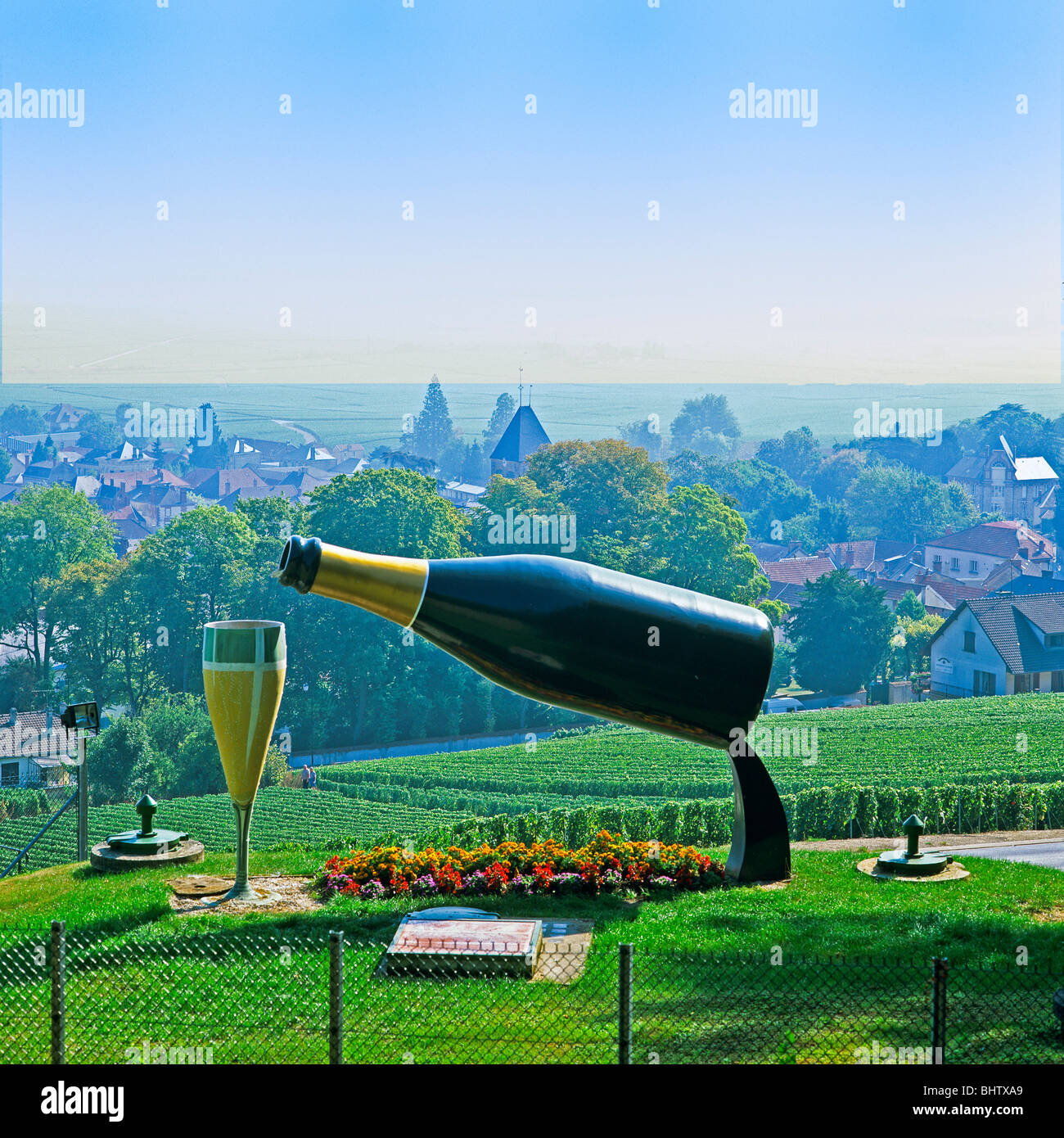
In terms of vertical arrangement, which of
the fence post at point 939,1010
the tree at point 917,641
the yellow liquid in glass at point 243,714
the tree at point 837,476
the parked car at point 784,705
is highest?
the tree at point 837,476

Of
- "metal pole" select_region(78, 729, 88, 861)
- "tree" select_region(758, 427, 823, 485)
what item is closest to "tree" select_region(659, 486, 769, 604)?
"metal pole" select_region(78, 729, 88, 861)

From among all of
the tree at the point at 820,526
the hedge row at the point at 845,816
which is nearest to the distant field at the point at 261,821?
the hedge row at the point at 845,816

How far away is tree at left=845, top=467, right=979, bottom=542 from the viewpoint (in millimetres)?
127250

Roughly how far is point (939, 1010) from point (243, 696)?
8.23 metres

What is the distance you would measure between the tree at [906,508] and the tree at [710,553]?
206 ft

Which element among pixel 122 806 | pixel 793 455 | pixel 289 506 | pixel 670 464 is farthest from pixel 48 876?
pixel 793 455

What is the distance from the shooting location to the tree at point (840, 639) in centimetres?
6619

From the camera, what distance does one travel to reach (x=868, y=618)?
66.6m

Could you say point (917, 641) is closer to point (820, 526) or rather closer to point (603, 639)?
point (603, 639)

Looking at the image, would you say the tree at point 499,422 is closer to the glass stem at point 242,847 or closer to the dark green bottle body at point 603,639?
the glass stem at point 242,847

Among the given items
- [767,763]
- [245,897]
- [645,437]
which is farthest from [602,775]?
[645,437]

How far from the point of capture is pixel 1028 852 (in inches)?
752

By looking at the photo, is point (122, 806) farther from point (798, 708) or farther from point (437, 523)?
point (798, 708)

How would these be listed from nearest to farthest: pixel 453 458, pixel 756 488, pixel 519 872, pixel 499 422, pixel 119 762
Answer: pixel 519 872, pixel 119 762, pixel 756 488, pixel 453 458, pixel 499 422
